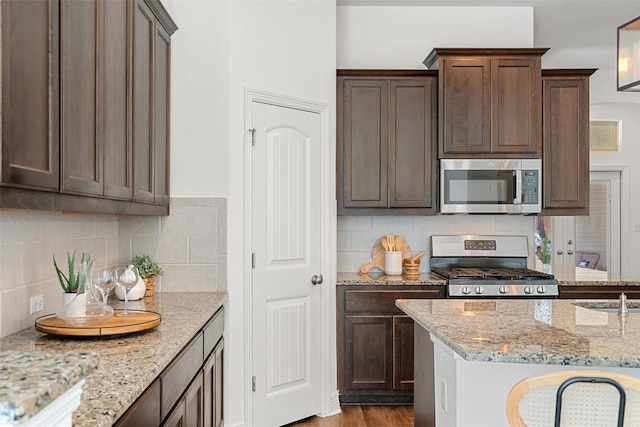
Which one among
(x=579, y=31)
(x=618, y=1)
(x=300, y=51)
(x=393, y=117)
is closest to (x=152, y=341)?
(x=300, y=51)

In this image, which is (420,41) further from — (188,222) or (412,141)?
(188,222)

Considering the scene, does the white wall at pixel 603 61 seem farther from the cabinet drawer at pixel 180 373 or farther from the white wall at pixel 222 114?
the cabinet drawer at pixel 180 373

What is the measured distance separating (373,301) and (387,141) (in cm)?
121

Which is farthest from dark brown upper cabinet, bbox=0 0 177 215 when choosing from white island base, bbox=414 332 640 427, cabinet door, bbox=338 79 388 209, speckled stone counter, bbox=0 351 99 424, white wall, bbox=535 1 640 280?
Answer: white wall, bbox=535 1 640 280

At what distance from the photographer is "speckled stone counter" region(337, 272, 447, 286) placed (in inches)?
170

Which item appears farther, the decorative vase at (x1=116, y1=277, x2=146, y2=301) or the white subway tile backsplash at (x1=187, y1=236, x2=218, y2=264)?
the white subway tile backsplash at (x1=187, y1=236, x2=218, y2=264)

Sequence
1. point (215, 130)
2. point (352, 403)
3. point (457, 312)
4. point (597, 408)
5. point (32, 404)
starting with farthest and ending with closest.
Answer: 1. point (352, 403)
2. point (215, 130)
3. point (457, 312)
4. point (597, 408)
5. point (32, 404)

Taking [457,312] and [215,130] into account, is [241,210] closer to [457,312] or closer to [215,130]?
[215,130]

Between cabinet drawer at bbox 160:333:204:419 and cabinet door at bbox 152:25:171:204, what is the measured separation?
0.96 m

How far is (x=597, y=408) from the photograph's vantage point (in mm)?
1761

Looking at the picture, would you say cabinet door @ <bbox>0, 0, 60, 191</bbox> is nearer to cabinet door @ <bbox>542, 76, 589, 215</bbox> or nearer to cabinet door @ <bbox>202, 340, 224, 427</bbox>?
cabinet door @ <bbox>202, 340, 224, 427</bbox>

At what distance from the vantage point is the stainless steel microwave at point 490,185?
179 inches

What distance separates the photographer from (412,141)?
4602mm

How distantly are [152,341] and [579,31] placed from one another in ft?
17.0
